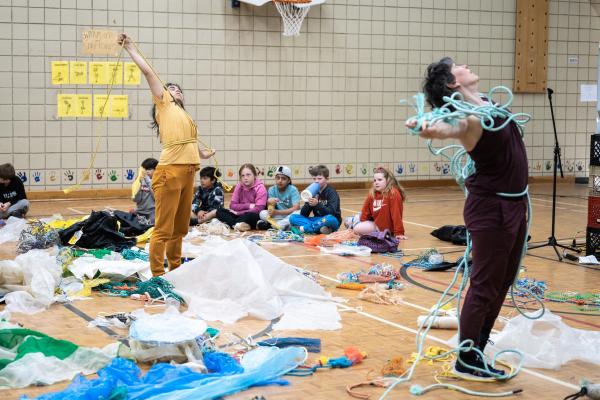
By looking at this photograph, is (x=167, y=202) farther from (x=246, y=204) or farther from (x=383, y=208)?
(x=246, y=204)

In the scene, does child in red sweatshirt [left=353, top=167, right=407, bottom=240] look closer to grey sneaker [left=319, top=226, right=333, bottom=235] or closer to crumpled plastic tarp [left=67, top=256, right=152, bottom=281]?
grey sneaker [left=319, top=226, right=333, bottom=235]

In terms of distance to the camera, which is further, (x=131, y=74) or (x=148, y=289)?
(x=131, y=74)

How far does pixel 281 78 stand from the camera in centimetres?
1422

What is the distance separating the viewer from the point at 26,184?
503 inches

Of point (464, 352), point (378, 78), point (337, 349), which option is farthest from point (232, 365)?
point (378, 78)

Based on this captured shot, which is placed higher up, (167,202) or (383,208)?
(167,202)

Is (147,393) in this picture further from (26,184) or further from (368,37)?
(368,37)

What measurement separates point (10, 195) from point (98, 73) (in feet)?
9.22

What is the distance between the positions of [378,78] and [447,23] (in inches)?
65.3

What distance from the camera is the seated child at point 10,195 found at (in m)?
10.8

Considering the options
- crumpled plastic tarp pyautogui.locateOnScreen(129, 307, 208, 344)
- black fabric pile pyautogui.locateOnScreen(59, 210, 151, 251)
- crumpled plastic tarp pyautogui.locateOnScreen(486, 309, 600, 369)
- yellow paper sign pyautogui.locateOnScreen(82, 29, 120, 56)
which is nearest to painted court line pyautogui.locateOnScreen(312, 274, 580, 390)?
crumpled plastic tarp pyautogui.locateOnScreen(486, 309, 600, 369)

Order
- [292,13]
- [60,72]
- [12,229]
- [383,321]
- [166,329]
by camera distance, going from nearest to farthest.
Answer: [166,329], [383,321], [12,229], [60,72], [292,13]

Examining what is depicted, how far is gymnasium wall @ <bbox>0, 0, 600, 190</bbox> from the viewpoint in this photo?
12.7 meters

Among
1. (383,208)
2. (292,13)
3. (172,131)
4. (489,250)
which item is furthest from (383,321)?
(292,13)
